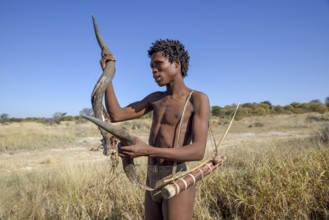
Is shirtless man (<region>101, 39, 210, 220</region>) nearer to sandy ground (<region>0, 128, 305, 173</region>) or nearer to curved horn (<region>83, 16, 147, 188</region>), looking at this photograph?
curved horn (<region>83, 16, 147, 188</region>)

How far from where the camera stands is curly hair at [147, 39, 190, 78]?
8.33 ft

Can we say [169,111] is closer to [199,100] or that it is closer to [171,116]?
[171,116]

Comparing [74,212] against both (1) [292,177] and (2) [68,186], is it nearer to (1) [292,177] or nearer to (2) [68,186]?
(2) [68,186]

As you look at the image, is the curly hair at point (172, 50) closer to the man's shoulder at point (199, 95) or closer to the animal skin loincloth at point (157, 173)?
the man's shoulder at point (199, 95)

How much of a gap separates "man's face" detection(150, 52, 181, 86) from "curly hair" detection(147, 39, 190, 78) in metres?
0.03

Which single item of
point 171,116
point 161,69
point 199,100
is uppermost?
point 161,69

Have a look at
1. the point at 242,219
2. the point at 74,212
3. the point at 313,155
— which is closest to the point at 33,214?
the point at 74,212

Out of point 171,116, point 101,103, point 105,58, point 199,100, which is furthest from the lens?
point 171,116

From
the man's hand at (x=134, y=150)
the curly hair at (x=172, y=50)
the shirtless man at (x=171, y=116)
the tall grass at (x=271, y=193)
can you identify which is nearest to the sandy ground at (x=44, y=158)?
the tall grass at (x=271, y=193)

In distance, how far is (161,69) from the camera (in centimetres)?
254

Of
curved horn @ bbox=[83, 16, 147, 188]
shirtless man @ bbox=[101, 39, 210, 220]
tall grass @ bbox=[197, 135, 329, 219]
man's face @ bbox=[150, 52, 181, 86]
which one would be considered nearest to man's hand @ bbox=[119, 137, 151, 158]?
curved horn @ bbox=[83, 16, 147, 188]

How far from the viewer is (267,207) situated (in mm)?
4324

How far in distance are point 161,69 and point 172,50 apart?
0.17 metres

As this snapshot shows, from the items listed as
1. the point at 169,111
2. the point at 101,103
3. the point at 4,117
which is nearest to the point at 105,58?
the point at 101,103
